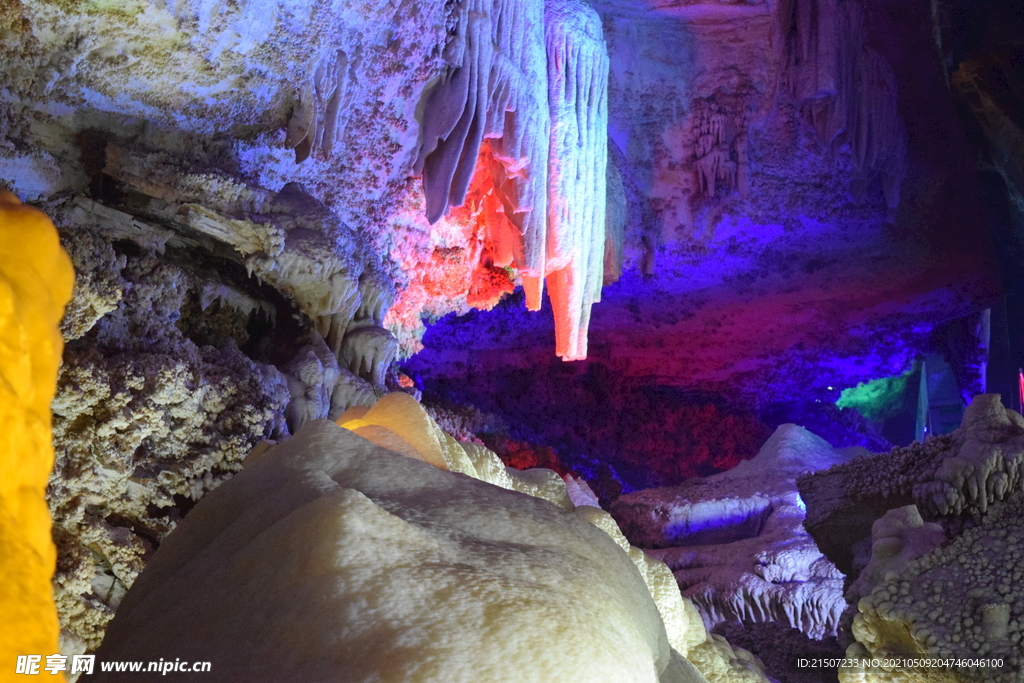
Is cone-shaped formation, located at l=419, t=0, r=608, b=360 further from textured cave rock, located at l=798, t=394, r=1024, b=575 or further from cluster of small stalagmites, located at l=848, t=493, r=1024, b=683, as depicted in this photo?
cluster of small stalagmites, located at l=848, t=493, r=1024, b=683

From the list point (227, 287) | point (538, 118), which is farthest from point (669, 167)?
point (227, 287)

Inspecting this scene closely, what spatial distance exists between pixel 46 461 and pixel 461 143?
493 cm

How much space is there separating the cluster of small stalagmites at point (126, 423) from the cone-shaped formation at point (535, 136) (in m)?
2.10

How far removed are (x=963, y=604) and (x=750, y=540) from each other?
4.27 metres

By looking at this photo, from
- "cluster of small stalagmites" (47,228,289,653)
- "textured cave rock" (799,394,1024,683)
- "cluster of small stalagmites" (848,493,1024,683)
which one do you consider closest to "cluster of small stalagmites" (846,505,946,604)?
"textured cave rock" (799,394,1024,683)

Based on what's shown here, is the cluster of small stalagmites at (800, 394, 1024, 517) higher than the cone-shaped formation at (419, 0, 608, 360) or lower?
lower

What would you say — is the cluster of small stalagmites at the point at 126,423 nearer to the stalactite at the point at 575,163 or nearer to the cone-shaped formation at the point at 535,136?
the cone-shaped formation at the point at 535,136

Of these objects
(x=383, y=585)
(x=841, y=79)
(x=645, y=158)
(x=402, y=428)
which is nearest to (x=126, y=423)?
(x=402, y=428)

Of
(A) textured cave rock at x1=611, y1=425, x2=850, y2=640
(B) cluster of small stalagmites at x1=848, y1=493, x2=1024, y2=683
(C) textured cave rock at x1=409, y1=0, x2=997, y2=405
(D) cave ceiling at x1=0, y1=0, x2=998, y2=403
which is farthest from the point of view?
(C) textured cave rock at x1=409, y1=0, x2=997, y2=405

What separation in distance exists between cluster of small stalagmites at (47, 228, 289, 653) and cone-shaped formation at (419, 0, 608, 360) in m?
2.10

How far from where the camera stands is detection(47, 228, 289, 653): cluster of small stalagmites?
385cm

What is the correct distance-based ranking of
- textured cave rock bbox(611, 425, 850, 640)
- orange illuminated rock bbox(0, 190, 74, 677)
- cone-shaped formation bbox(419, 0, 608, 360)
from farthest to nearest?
textured cave rock bbox(611, 425, 850, 640) → cone-shaped formation bbox(419, 0, 608, 360) → orange illuminated rock bbox(0, 190, 74, 677)

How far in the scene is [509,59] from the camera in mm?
6066

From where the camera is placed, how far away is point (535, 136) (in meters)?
6.29
